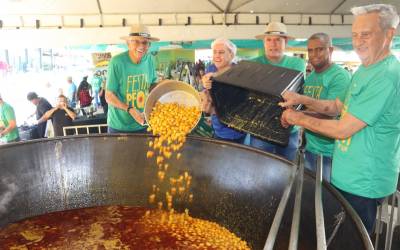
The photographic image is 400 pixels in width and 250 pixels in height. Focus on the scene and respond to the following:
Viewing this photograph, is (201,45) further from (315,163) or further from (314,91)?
(315,163)

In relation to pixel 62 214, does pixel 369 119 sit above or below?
above

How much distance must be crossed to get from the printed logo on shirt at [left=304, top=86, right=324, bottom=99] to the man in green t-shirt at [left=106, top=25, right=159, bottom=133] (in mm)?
1389

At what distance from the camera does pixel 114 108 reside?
3.02 meters

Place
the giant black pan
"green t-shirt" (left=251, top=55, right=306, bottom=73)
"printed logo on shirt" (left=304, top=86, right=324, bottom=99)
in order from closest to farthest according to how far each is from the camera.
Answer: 1. the giant black pan
2. "printed logo on shirt" (left=304, top=86, right=324, bottom=99)
3. "green t-shirt" (left=251, top=55, right=306, bottom=73)

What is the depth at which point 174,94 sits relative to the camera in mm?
2766

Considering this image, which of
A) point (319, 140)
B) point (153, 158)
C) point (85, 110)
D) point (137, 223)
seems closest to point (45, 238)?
point (137, 223)

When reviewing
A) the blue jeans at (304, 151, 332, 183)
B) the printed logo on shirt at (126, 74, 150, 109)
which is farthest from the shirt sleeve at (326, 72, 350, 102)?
the printed logo on shirt at (126, 74, 150, 109)

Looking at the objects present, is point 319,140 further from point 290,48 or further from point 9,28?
point 9,28

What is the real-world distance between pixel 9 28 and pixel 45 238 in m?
4.01

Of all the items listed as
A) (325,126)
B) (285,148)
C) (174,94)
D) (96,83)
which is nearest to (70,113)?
(96,83)

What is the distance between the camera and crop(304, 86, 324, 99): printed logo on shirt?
2.47 meters

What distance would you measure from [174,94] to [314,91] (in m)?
1.13

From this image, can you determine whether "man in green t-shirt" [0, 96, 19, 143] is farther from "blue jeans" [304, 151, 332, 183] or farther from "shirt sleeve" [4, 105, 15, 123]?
"blue jeans" [304, 151, 332, 183]

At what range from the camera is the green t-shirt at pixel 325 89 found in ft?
7.79
